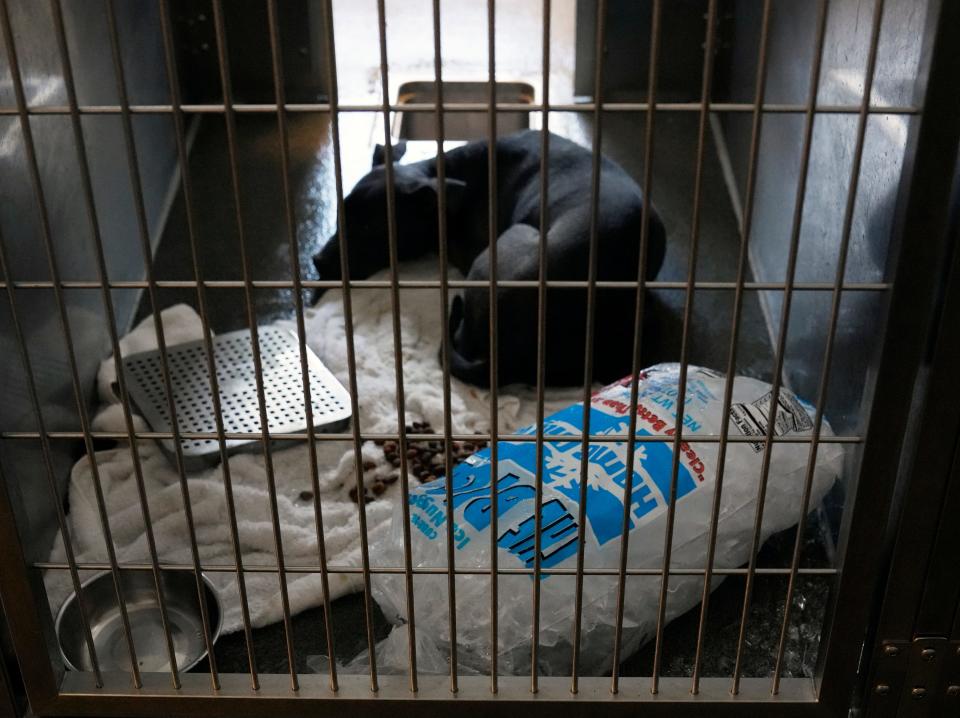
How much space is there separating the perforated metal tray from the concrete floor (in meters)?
0.14

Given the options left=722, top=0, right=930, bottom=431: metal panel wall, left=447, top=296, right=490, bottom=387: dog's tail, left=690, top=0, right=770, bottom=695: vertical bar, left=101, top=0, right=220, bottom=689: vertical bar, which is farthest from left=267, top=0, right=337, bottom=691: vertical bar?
left=447, top=296, right=490, bottom=387: dog's tail

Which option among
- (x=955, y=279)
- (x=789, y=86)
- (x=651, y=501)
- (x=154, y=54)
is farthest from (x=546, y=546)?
(x=154, y=54)

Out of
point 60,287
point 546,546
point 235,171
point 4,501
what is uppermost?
point 235,171

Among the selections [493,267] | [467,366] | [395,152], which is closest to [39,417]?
[493,267]

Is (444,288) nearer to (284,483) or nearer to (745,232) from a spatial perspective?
A: (745,232)

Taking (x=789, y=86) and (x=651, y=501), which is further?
(x=789, y=86)

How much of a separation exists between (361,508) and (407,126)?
68.3 inches

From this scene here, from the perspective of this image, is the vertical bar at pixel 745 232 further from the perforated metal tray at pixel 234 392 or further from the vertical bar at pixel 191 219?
the perforated metal tray at pixel 234 392

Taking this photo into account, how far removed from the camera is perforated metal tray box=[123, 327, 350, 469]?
5.27 ft

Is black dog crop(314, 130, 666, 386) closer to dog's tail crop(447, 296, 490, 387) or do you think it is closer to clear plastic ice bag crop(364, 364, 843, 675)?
dog's tail crop(447, 296, 490, 387)

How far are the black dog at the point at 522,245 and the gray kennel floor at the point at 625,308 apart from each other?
3.3 inches

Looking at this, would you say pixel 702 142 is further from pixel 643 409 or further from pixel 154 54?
pixel 154 54

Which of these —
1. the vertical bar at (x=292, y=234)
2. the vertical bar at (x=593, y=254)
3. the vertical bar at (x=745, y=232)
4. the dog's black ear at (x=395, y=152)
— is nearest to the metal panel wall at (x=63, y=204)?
the vertical bar at (x=292, y=234)

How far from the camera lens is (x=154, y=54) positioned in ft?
6.91
